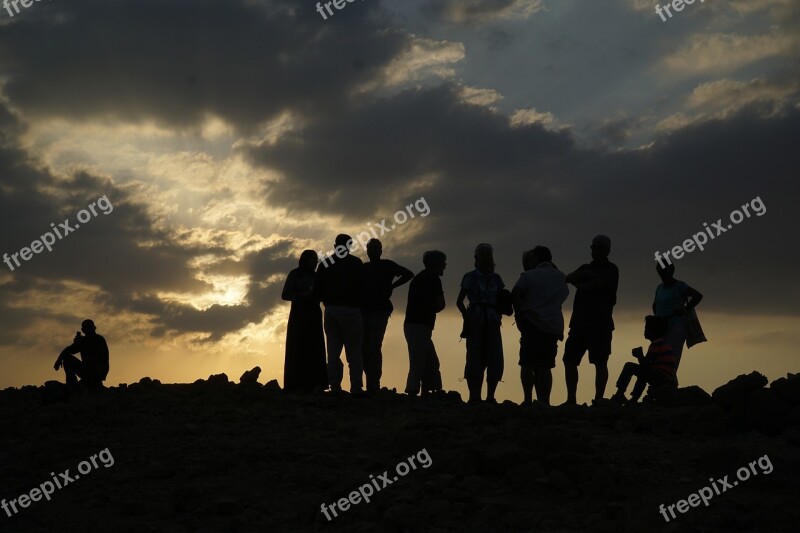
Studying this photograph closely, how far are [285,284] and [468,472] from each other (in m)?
4.98

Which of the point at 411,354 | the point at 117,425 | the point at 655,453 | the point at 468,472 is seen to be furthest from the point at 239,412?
the point at 655,453

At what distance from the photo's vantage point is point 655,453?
389 inches

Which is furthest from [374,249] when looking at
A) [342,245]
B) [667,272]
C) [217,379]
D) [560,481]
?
[560,481]

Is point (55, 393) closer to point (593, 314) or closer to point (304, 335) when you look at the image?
point (304, 335)

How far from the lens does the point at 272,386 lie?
14.5 m

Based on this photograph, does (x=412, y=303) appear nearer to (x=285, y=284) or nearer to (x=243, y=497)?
(x=285, y=284)

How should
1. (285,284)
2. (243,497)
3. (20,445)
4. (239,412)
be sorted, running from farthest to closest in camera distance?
(285,284), (239,412), (20,445), (243,497)

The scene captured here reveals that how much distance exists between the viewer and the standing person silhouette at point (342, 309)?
41.7 feet

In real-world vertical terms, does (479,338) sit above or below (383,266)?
below

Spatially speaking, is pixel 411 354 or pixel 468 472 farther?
pixel 411 354

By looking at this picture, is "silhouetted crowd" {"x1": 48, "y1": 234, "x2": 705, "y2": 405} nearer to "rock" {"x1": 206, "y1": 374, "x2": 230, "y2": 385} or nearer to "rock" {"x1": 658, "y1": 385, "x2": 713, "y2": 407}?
"rock" {"x1": 658, "y1": 385, "x2": 713, "y2": 407}

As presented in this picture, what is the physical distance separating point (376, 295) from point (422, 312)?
735 mm

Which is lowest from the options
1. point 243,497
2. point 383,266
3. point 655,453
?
point 655,453

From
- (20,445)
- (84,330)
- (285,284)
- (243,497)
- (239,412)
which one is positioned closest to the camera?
(243,497)
